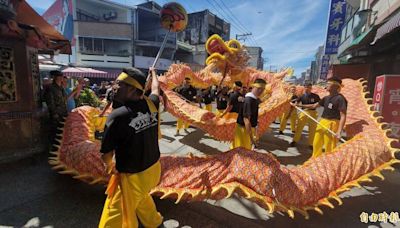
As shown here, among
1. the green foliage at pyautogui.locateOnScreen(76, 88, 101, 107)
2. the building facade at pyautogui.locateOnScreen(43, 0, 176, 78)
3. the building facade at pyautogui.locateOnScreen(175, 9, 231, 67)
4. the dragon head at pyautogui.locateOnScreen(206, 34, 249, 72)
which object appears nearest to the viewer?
the dragon head at pyautogui.locateOnScreen(206, 34, 249, 72)

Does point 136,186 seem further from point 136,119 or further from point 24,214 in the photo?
point 24,214

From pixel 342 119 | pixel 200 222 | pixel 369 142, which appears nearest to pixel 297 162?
pixel 342 119

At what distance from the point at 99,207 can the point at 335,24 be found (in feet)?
52.1

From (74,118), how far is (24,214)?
184 centimetres

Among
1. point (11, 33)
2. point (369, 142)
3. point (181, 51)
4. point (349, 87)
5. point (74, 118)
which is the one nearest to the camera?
point (369, 142)

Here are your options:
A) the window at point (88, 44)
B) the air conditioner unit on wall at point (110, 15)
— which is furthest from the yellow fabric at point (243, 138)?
the air conditioner unit on wall at point (110, 15)

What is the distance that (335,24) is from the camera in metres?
13.6

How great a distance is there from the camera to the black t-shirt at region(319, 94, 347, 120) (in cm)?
392

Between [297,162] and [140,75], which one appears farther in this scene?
[297,162]

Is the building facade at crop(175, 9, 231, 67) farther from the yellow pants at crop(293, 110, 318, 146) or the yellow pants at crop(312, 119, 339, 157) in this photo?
the yellow pants at crop(312, 119, 339, 157)

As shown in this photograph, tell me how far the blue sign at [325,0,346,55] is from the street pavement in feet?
40.6

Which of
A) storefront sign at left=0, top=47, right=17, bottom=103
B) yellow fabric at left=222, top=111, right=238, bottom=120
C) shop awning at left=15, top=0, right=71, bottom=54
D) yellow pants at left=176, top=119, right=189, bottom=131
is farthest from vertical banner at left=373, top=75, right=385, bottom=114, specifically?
storefront sign at left=0, top=47, right=17, bottom=103

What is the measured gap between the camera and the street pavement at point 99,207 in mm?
2562

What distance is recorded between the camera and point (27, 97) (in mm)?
4238
